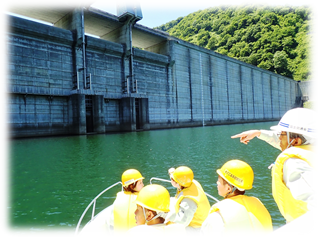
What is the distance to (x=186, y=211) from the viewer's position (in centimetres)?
405

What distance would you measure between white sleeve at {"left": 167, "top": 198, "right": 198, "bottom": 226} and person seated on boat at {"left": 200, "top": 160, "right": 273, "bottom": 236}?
4.03ft

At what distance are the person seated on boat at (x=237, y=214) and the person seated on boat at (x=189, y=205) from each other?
124 centimetres

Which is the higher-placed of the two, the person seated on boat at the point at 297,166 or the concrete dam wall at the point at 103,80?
the concrete dam wall at the point at 103,80

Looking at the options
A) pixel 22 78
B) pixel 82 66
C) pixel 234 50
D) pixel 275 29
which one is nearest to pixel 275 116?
pixel 234 50

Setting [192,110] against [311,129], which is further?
[192,110]

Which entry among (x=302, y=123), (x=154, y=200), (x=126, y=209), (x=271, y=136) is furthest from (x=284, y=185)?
(x=126, y=209)

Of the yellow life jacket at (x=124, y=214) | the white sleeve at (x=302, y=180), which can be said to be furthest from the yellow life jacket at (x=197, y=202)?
the white sleeve at (x=302, y=180)

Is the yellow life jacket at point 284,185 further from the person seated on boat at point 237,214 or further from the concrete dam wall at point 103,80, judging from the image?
the concrete dam wall at point 103,80

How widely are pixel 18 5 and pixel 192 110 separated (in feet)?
122

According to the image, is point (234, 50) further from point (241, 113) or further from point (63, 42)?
point (63, 42)

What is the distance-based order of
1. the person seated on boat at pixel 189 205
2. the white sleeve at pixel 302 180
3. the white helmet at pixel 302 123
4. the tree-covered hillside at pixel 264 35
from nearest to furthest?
the white sleeve at pixel 302 180 → the white helmet at pixel 302 123 → the person seated on boat at pixel 189 205 → the tree-covered hillside at pixel 264 35

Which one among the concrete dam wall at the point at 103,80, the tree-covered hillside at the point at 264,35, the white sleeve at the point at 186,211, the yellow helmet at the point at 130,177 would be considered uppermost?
the tree-covered hillside at the point at 264,35

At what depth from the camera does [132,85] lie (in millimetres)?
43031

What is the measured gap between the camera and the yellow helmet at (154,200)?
109 inches
